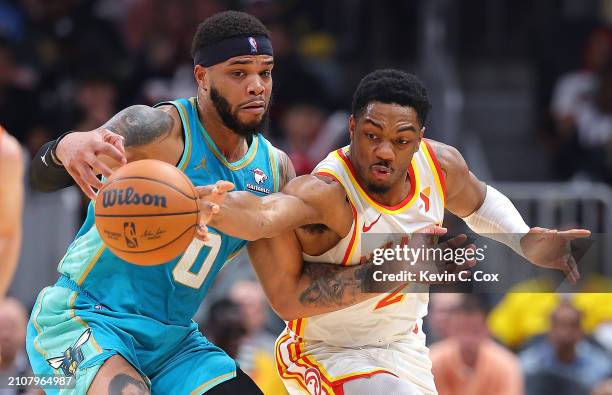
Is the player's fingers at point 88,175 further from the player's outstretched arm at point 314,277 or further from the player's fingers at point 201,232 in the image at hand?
the player's outstretched arm at point 314,277

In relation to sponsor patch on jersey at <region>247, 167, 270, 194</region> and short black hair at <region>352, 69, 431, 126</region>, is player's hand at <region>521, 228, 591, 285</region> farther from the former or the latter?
sponsor patch on jersey at <region>247, 167, 270, 194</region>

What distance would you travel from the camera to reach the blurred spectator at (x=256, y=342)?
8.30 meters

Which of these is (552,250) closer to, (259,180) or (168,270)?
(259,180)

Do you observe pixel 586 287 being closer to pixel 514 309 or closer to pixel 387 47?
pixel 514 309

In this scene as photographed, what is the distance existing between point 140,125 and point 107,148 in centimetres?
50

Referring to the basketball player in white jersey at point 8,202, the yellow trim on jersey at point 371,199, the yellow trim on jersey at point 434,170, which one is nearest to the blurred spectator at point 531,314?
the yellow trim on jersey at point 434,170

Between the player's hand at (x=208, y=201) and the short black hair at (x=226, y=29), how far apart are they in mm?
980

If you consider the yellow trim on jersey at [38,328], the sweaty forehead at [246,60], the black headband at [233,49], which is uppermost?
the black headband at [233,49]

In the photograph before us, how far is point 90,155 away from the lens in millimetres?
4715

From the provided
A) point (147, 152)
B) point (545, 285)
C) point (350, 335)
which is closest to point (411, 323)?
point (350, 335)

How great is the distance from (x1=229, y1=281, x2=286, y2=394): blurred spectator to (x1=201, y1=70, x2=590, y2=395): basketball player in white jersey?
208cm

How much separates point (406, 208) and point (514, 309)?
3.91 metres

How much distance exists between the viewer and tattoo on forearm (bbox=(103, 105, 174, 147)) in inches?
203

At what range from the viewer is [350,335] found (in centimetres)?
573
